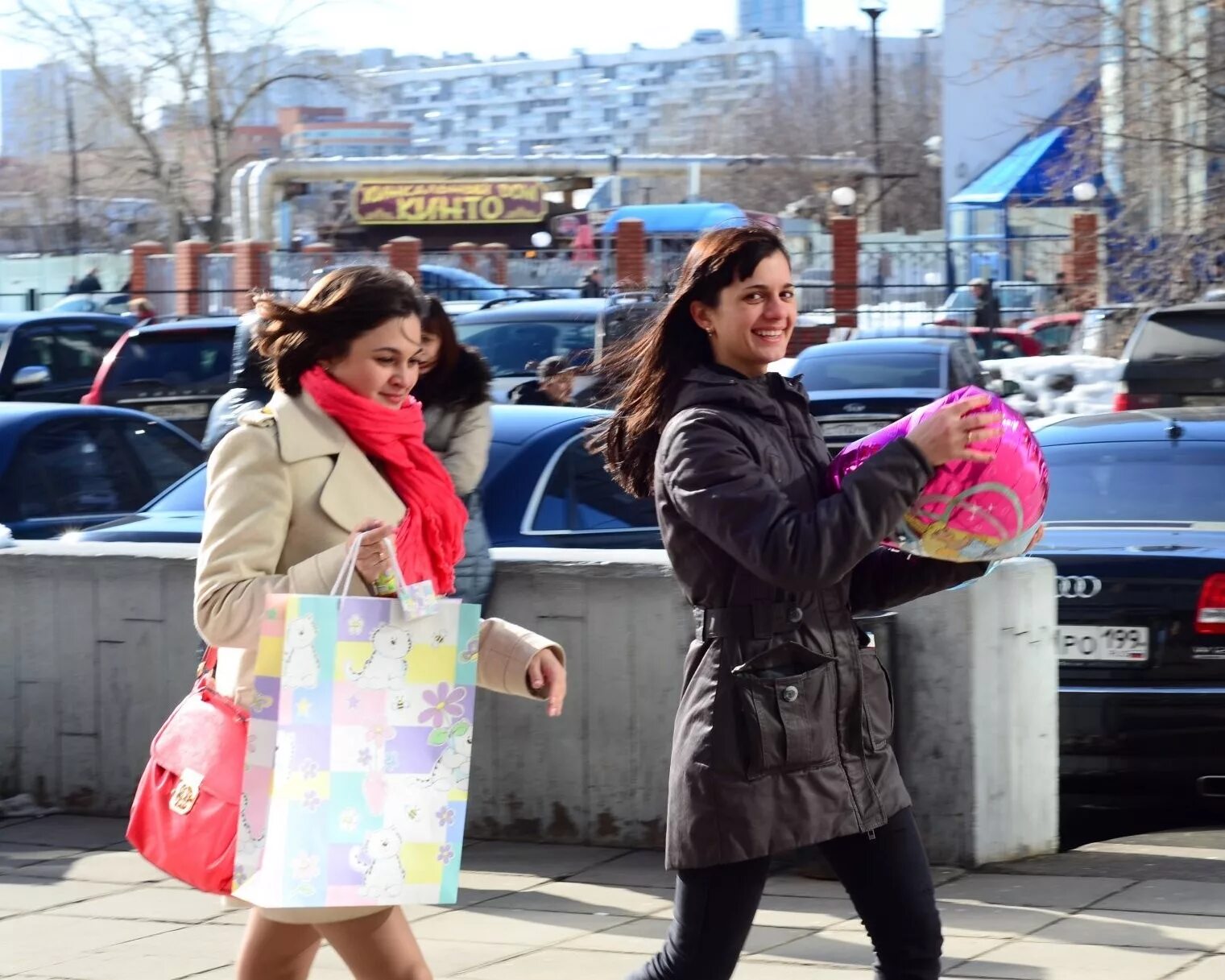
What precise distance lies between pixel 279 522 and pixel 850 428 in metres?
10.1

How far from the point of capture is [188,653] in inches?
280

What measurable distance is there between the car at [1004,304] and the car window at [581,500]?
18.5m

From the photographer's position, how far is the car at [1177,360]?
1341 cm

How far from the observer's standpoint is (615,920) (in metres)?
5.73

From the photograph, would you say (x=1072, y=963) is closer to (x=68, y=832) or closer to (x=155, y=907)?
(x=155, y=907)

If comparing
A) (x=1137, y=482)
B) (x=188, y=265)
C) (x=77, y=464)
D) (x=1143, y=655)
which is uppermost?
(x=188, y=265)

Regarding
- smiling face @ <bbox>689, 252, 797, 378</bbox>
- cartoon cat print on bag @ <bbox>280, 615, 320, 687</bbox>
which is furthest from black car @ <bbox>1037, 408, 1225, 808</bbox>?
cartoon cat print on bag @ <bbox>280, 615, 320, 687</bbox>

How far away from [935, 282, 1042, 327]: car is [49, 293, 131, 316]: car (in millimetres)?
13721

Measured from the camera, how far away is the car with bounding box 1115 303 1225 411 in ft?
44.0

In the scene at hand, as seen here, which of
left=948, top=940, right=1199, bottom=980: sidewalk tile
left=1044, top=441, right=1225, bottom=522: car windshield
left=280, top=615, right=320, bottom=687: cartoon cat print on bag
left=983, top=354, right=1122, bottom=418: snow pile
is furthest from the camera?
left=983, top=354, right=1122, bottom=418: snow pile

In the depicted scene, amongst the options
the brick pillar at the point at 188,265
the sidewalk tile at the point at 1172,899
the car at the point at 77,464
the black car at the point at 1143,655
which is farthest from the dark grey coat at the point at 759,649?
the brick pillar at the point at 188,265

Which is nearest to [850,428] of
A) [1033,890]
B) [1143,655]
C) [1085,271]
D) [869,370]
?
[869,370]

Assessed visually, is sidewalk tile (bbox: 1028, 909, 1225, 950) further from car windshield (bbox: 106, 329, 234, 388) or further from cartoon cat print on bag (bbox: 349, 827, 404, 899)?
car windshield (bbox: 106, 329, 234, 388)

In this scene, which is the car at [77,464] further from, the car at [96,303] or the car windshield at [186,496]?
the car at [96,303]
